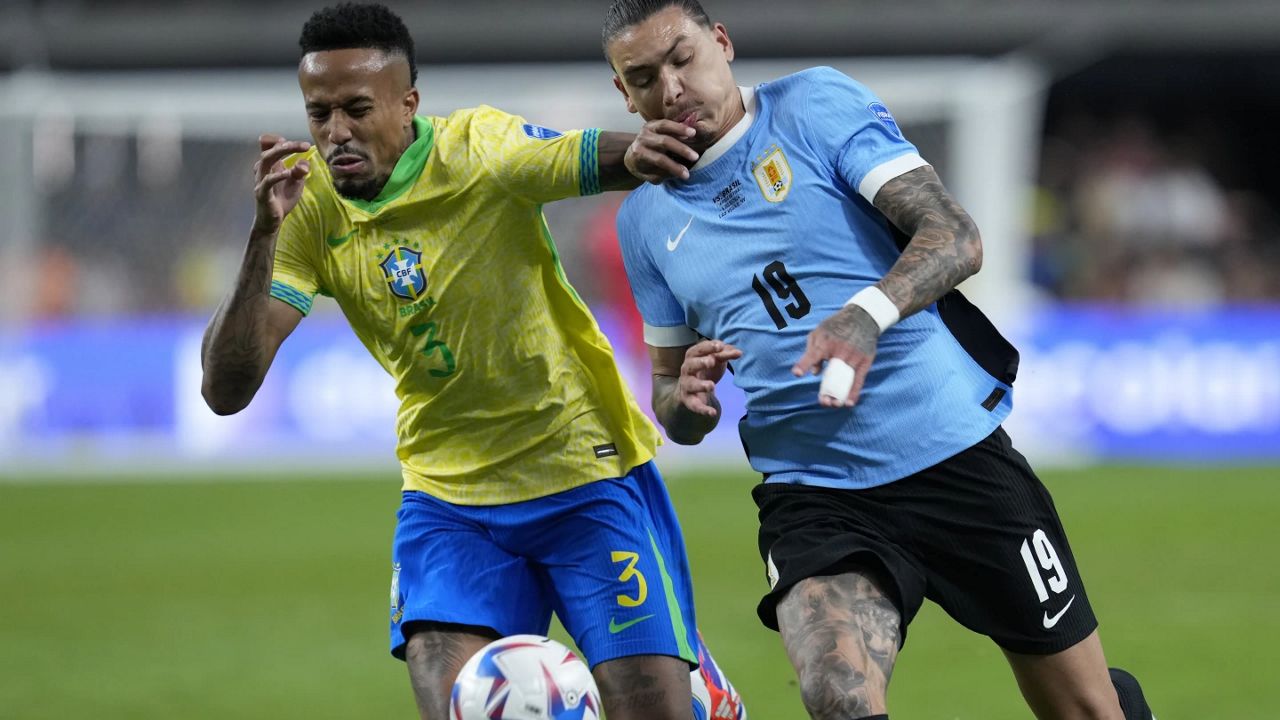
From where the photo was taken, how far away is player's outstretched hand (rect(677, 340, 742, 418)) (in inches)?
169

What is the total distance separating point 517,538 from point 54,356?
471 inches

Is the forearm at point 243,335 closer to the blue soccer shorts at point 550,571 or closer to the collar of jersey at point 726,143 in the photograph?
the blue soccer shorts at point 550,571

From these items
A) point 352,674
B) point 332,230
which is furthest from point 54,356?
point 332,230

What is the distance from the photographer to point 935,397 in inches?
177

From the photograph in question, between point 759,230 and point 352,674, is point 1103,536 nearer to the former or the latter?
point 352,674

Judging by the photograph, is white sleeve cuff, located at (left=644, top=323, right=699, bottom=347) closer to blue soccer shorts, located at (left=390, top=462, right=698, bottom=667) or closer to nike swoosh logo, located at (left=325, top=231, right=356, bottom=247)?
blue soccer shorts, located at (left=390, top=462, right=698, bottom=667)

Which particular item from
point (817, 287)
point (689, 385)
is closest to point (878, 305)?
point (817, 287)

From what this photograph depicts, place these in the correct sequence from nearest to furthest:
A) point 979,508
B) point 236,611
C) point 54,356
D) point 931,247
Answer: point 931,247 → point 979,508 → point 236,611 → point 54,356

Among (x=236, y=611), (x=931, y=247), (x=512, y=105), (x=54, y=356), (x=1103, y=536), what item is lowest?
(x=1103, y=536)

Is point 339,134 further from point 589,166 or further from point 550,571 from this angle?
point 550,571

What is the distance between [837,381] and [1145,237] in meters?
17.3

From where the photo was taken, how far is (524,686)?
4289 millimetres

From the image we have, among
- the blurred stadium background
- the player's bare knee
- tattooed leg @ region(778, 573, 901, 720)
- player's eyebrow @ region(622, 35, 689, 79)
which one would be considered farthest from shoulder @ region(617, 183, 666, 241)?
the blurred stadium background

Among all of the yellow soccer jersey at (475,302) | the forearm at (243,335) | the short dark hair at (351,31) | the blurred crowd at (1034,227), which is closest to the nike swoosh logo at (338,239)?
the yellow soccer jersey at (475,302)
